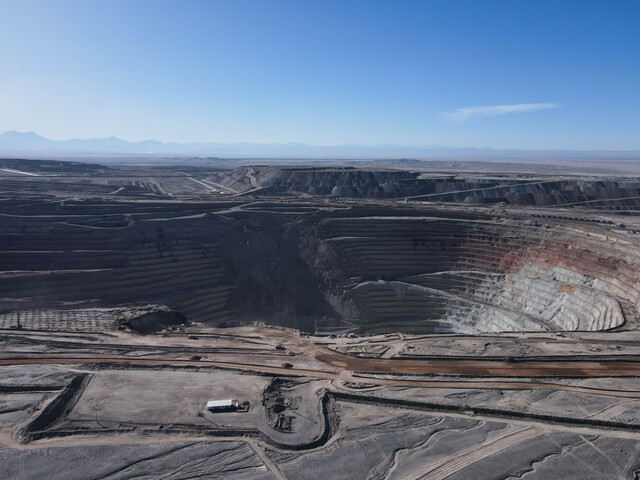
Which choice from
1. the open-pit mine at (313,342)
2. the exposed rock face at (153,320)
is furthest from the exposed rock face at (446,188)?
the exposed rock face at (153,320)

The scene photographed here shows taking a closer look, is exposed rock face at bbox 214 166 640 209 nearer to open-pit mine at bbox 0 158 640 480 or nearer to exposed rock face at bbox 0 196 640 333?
open-pit mine at bbox 0 158 640 480

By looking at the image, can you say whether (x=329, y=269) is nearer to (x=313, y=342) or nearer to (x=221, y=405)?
(x=313, y=342)

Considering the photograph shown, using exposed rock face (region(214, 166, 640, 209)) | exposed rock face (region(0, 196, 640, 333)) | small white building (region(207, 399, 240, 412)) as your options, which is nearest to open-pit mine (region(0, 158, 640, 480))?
small white building (region(207, 399, 240, 412))

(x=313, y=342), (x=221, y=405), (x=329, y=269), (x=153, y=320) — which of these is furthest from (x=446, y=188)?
(x=221, y=405)

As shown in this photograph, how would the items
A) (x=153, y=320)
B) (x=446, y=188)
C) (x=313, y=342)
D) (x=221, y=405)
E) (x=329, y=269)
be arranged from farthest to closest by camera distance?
(x=446, y=188) → (x=329, y=269) → (x=153, y=320) → (x=313, y=342) → (x=221, y=405)

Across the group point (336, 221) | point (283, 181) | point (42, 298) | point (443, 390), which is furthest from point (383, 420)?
point (283, 181)

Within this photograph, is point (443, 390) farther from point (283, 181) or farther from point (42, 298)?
point (283, 181)

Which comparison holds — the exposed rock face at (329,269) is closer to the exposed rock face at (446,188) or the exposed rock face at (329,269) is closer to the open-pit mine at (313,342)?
the open-pit mine at (313,342)
